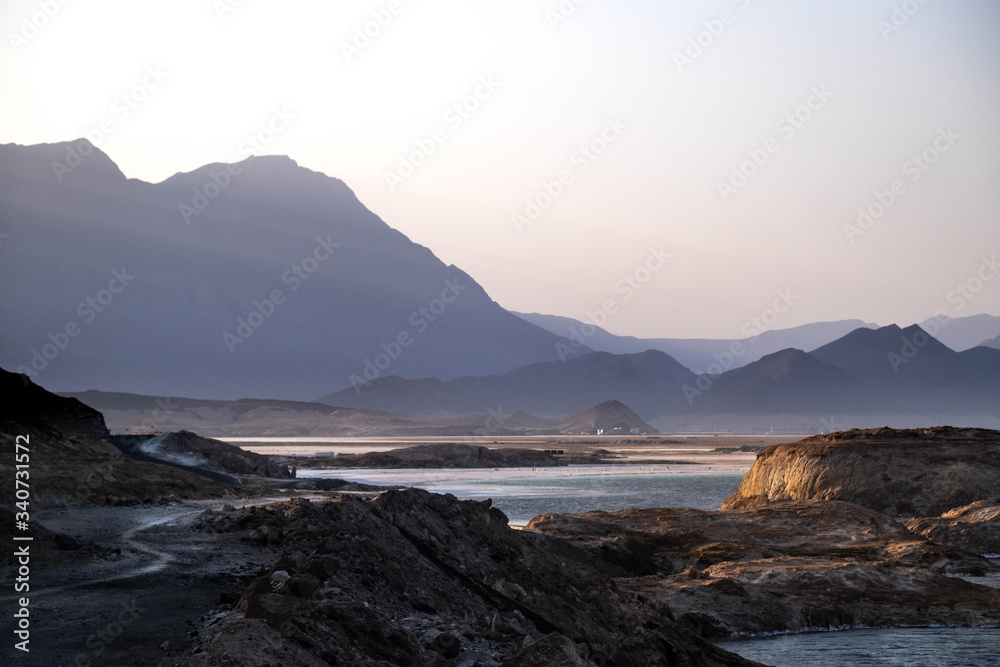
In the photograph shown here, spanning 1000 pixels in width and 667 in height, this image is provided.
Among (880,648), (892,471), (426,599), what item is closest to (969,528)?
(892,471)

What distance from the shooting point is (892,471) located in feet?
168

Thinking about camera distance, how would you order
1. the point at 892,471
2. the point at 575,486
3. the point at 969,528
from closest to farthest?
the point at 969,528, the point at 892,471, the point at 575,486

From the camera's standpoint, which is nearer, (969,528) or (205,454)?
(969,528)

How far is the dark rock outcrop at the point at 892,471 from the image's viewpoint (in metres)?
49.5

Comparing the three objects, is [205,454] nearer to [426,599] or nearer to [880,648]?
[880,648]

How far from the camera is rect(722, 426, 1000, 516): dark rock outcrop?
49469 mm

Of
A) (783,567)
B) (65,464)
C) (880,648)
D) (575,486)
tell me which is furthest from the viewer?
(575,486)

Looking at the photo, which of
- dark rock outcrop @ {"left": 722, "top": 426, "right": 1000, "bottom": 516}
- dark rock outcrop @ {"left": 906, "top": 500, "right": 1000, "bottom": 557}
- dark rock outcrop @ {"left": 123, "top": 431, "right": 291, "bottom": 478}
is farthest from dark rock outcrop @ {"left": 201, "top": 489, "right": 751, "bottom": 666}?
dark rock outcrop @ {"left": 123, "top": 431, "right": 291, "bottom": 478}

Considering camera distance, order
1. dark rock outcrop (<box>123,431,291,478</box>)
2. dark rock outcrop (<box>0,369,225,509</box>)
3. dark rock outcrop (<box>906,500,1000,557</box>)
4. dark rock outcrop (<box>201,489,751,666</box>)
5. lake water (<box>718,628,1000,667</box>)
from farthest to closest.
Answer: dark rock outcrop (<box>123,431,291,478</box>)
dark rock outcrop (<box>906,500,1000,557</box>)
dark rock outcrop (<box>0,369,225,509</box>)
lake water (<box>718,628,1000,667</box>)
dark rock outcrop (<box>201,489,751,666</box>)

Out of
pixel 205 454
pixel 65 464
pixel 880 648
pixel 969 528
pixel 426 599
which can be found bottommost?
pixel 880 648

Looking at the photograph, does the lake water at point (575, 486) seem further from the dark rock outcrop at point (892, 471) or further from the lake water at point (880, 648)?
the lake water at point (880, 648)

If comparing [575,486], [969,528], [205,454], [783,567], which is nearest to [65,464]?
[783,567]

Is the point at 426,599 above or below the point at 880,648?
above

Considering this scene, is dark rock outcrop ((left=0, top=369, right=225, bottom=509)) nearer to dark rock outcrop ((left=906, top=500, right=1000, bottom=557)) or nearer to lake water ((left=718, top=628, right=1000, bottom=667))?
lake water ((left=718, top=628, right=1000, bottom=667))
